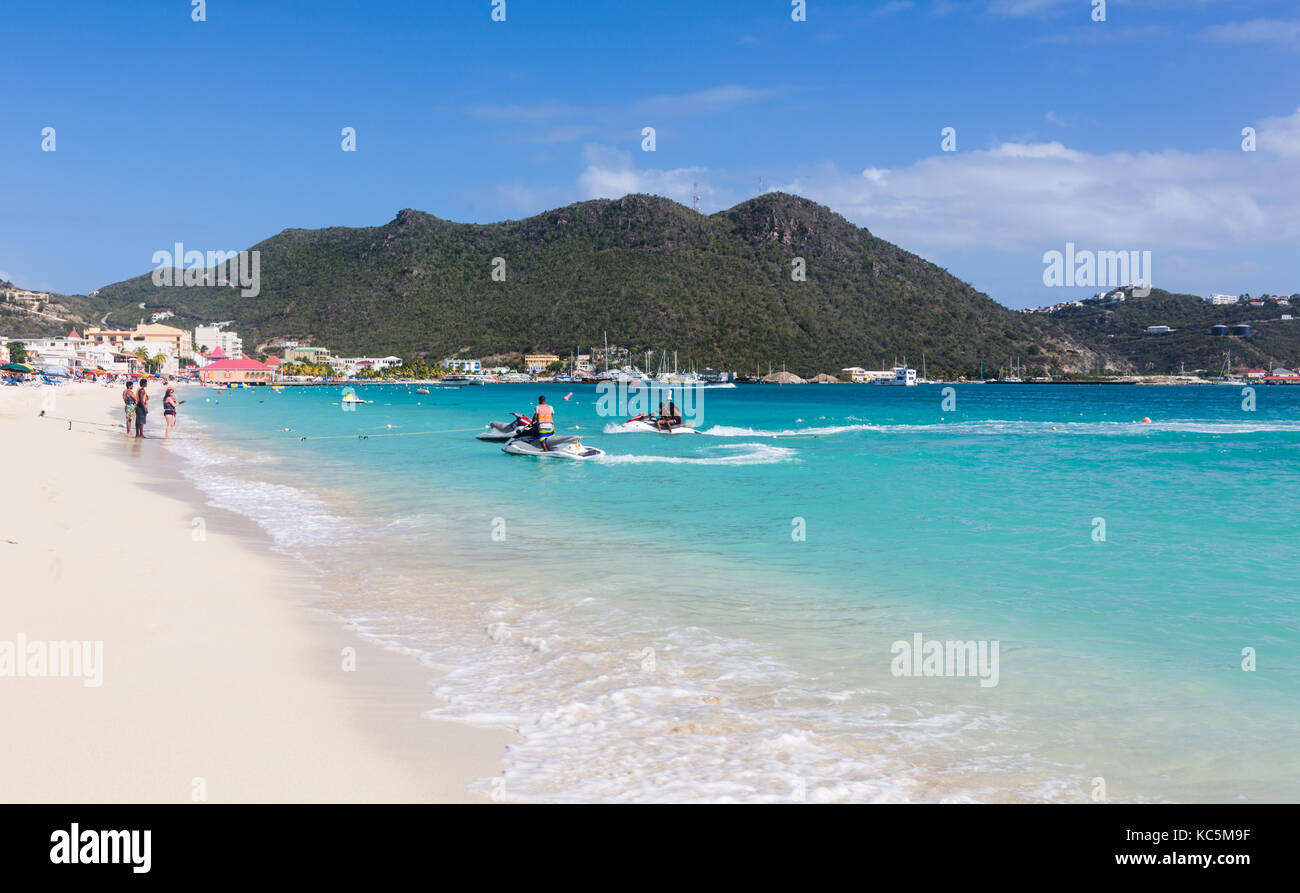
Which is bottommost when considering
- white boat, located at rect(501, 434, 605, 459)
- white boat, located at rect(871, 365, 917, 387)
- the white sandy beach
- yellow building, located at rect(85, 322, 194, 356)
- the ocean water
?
the ocean water

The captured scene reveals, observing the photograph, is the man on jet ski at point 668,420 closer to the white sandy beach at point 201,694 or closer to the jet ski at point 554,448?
the jet ski at point 554,448

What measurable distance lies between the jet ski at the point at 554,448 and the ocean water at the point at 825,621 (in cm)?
390

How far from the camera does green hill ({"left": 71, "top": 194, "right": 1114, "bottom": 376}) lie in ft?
517

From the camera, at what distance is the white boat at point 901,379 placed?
505 feet

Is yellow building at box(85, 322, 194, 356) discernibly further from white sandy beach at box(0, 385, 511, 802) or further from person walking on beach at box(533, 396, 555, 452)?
white sandy beach at box(0, 385, 511, 802)

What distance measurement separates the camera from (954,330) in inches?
6590

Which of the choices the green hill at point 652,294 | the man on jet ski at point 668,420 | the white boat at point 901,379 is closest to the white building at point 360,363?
the green hill at point 652,294

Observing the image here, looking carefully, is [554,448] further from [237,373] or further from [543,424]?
[237,373]

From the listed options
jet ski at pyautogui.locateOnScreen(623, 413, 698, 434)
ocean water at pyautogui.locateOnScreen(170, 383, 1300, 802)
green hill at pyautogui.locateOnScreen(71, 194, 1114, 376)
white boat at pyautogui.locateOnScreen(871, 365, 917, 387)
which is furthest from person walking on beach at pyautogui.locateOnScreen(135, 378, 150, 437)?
white boat at pyautogui.locateOnScreen(871, 365, 917, 387)

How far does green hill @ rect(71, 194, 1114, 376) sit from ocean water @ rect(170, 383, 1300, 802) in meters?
133

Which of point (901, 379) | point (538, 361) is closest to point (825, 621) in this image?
point (901, 379)

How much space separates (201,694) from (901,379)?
157 meters

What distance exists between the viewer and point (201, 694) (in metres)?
5.93

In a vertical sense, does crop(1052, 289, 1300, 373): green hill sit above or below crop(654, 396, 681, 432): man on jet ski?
above
